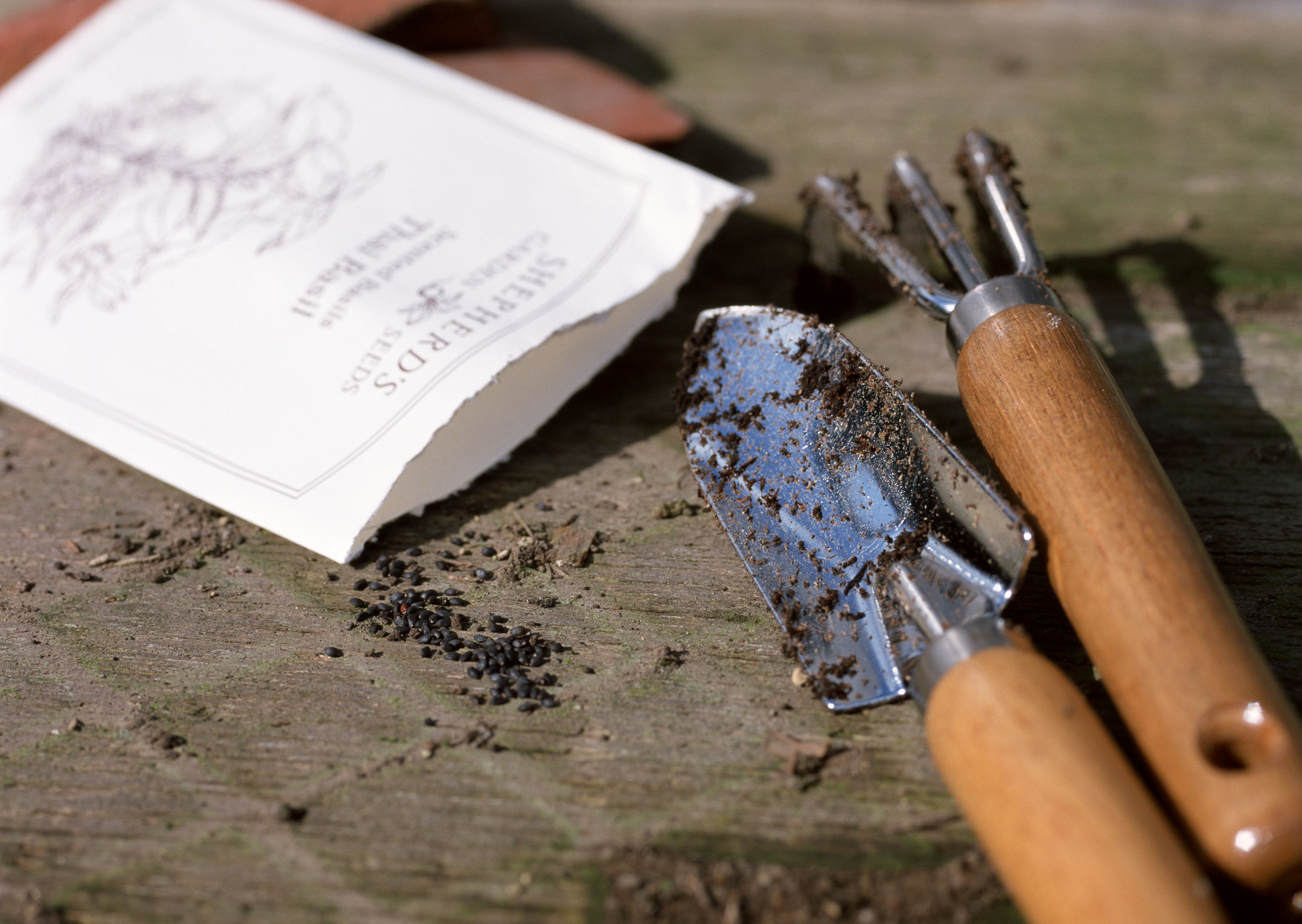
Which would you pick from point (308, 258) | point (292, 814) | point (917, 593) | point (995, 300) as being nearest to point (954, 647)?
point (917, 593)

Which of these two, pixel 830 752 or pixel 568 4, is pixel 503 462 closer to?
pixel 830 752

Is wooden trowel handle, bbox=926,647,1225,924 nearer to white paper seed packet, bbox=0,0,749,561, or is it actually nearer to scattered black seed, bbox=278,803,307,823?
scattered black seed, bbox=278,803,307,823

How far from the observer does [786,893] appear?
0.82m

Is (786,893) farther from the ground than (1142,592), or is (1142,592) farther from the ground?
(1142,592)

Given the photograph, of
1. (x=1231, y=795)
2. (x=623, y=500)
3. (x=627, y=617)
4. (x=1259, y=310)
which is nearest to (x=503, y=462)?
(x=623, y=500)

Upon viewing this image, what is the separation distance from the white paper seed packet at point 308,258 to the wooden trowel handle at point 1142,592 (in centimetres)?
55

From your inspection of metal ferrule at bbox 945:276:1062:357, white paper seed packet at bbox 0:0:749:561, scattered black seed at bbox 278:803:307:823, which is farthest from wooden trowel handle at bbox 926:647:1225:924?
white paper seed packet at bbox 0:0:749:561

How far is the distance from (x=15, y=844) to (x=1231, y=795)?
37.8 inches

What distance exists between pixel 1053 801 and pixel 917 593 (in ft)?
0.82

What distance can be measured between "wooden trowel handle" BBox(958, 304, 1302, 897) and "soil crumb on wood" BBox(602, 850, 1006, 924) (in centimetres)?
18

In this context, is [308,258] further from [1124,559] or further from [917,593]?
[1124,559]

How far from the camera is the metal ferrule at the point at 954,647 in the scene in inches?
32.8

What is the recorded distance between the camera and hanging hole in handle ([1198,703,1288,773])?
2.34ft

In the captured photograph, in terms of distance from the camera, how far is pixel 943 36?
2.16 metres
